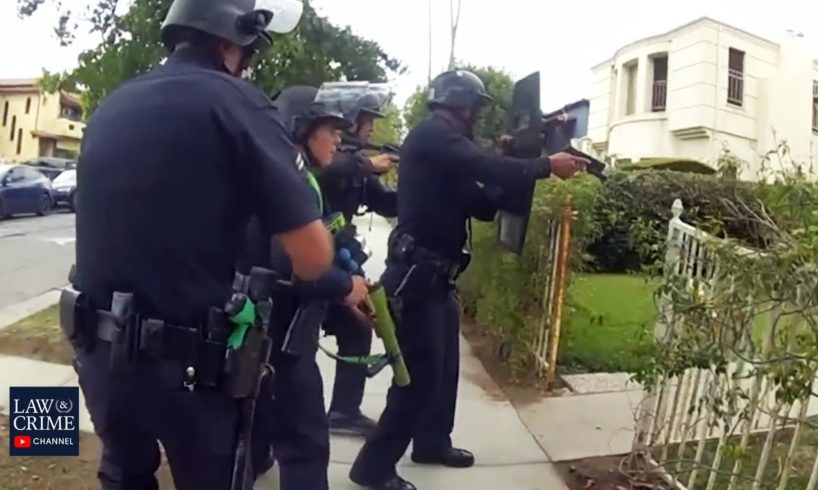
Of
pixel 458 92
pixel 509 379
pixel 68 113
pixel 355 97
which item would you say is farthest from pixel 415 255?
pixel 68 113

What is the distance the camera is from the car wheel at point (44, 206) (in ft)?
78.2

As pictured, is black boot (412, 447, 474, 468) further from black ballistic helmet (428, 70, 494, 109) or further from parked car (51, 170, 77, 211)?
parked car (51, 170, 77, 211)

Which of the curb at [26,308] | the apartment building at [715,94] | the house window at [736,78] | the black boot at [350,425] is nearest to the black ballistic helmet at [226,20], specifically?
the black boot at [350,425]

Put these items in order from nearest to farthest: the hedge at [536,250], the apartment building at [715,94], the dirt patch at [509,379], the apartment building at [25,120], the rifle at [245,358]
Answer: the rifle at [245,358] < the hedge at [536,250] < the dirt patch at [509,379] < the apartment building at [715,94] < the apartment building at [25,120]

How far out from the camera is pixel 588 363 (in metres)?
6.73

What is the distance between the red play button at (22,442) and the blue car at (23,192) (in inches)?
747

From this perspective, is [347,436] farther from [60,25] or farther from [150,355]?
[60,25]

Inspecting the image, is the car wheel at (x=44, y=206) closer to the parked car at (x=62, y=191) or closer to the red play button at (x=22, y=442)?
the parked car at (x=62, y=191)

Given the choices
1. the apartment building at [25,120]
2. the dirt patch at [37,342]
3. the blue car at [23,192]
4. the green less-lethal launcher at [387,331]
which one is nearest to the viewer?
the green less-lethal launcher at [387,331]

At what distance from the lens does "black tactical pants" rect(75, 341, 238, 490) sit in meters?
2.24

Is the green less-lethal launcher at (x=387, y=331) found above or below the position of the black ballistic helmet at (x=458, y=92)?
below

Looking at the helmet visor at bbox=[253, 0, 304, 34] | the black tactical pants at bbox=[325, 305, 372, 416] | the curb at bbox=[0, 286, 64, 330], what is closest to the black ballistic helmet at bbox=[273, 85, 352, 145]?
the helmet visor at bbox=[253, 0, 304, 34]

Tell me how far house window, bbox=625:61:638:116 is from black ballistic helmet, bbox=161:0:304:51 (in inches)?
969

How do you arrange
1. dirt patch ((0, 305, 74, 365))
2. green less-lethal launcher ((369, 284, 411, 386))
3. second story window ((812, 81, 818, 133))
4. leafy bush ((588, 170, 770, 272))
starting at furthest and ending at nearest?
1. second story window ((812, 81, 818, 133))
2. leafy bush ((588, 170, 770, 272))
3. dirt patch ((0, 305, 74, 365))
4. green less-lethal launcher ((369, 284, 411, 386))
